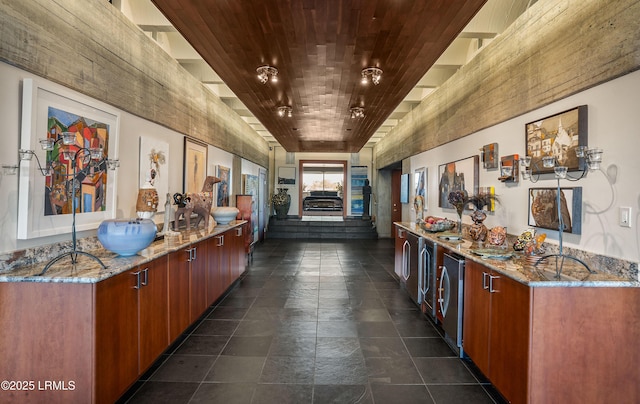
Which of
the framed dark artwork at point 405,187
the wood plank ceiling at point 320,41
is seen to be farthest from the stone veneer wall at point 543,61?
the framed dark artwork at point 405,187

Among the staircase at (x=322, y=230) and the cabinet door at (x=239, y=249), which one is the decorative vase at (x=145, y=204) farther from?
the staircase at (x=322, y=230)

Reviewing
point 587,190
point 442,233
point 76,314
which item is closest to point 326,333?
point 442,233

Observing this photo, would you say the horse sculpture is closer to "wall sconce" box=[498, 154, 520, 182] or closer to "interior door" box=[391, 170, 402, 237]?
"wall sconce" box=[498, 154, 520, 182]

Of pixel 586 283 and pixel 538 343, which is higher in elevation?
pixel 586 283

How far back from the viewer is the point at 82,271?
2.04 m

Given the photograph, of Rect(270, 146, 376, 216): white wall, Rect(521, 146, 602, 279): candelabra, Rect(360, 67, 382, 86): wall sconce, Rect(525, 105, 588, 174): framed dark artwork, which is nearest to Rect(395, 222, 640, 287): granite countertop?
Rect(521, 146, 602, 279): candelabra

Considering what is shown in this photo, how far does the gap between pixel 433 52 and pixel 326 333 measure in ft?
10.3

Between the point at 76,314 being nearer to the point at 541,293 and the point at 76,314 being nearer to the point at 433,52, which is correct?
the point at 541,293

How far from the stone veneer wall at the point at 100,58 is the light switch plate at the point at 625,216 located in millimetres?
3970

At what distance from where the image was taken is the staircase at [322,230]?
11.5 meters

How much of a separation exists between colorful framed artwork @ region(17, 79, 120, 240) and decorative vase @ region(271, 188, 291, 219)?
9.10m

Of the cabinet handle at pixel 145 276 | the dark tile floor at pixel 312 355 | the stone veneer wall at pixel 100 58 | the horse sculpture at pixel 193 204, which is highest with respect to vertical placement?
the stone veneer wall at pixel 100 58

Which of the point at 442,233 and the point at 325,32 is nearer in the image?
the point at 325,32

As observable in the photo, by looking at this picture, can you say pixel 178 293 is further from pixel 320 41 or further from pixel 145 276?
pixel 320 41
